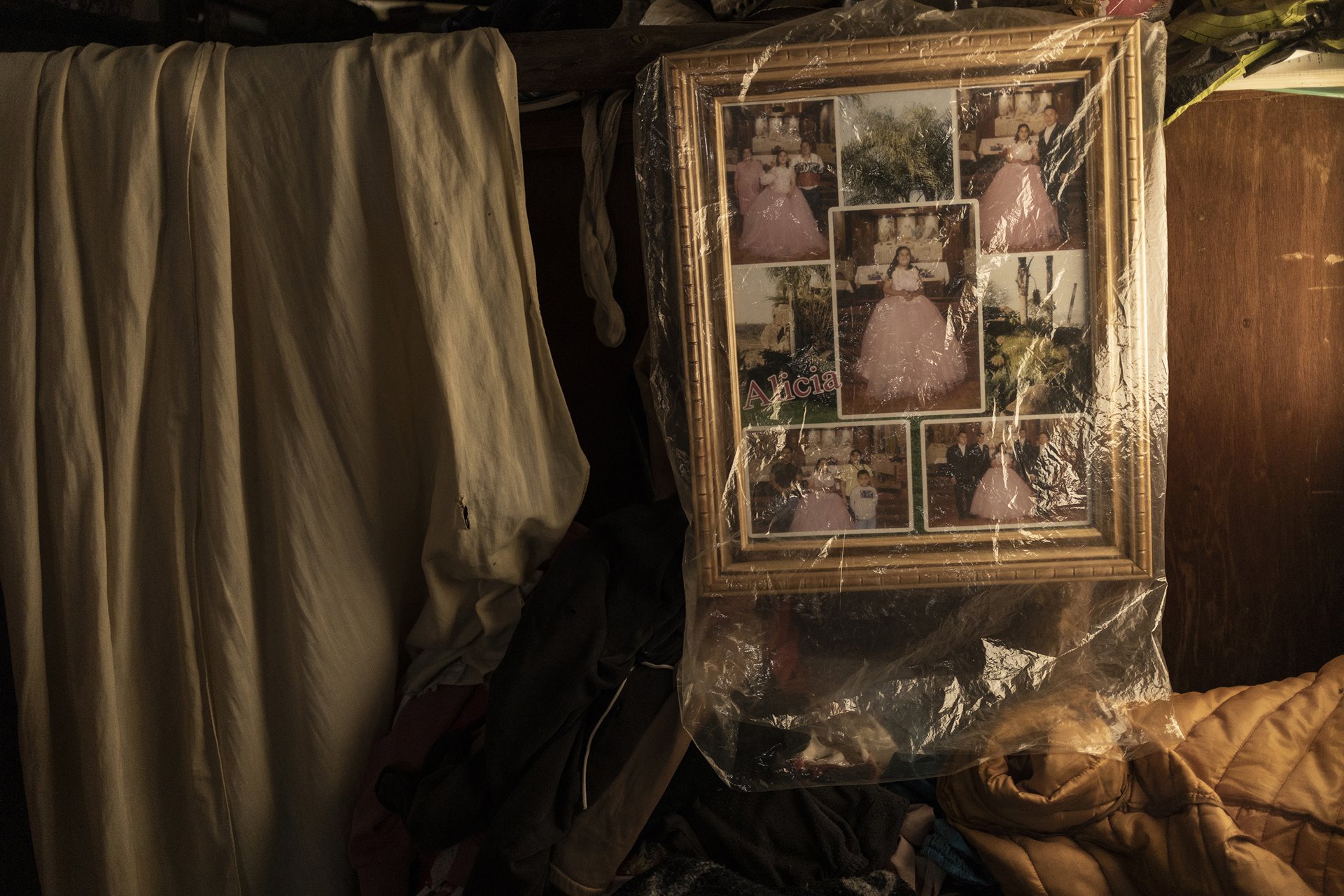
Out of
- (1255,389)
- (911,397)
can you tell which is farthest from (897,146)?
(1255,389)

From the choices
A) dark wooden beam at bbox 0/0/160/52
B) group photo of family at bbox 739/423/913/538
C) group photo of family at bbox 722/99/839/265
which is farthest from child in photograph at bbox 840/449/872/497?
dark wooden beam at bbox 0/0/160/52

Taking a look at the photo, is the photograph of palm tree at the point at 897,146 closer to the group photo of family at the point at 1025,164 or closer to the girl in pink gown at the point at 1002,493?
the group photo of family at the point at 1025,164

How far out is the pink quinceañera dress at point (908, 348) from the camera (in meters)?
0.85

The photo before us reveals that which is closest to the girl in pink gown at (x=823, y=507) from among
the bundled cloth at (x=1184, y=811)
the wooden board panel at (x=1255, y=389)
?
the bundled cloth at (x=1184, y=811)

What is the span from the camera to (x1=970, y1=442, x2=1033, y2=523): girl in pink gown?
0.87 meters

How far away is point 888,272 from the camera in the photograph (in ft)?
2.79

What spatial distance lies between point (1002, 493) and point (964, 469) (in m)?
0.05

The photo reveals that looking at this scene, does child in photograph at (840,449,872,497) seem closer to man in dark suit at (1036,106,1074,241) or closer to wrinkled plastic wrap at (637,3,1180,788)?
wrinkled plastic wrap at (637,3,1180,788)

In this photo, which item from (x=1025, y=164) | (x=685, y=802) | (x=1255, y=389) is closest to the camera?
(x=1025, y=164)

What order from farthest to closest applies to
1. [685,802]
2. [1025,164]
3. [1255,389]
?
[1255,389] < [685,802] < [1025,164]

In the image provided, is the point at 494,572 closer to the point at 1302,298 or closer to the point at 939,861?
the point at 939,861

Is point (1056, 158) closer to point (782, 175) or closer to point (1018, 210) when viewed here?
point (1018, 210)

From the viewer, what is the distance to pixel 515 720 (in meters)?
0.86

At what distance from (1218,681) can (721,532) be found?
29.7 inches
